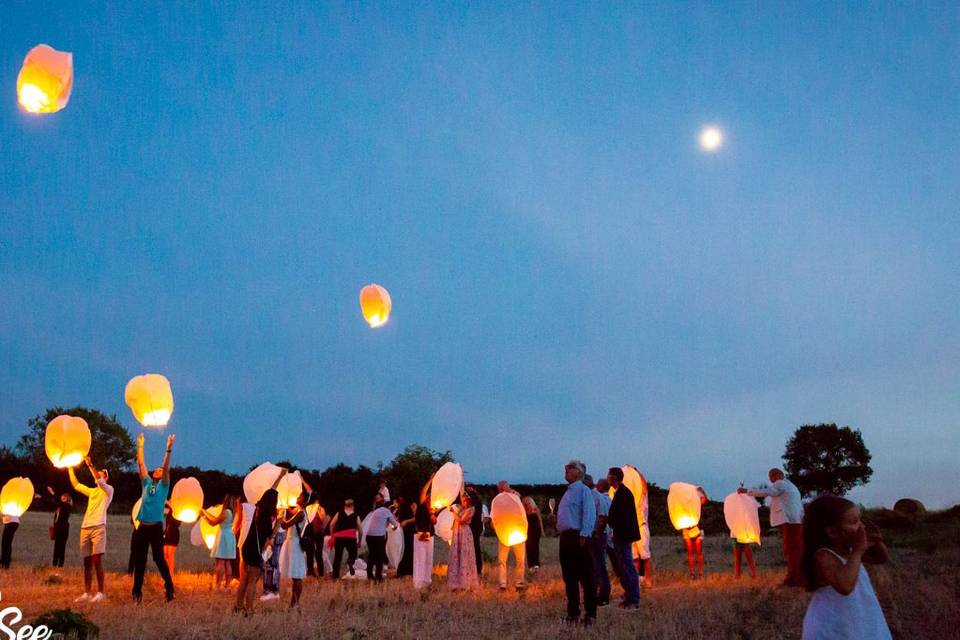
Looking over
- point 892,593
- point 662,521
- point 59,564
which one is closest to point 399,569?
point 59,564

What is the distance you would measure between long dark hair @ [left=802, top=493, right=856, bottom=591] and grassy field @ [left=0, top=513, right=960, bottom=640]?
4.68 metres

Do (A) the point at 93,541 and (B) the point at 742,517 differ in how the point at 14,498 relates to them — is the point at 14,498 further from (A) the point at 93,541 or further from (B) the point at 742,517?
(B) the point at 742,517

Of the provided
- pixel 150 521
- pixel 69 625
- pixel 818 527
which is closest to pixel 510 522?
pixel 150 521

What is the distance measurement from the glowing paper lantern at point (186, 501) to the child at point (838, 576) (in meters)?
12.9

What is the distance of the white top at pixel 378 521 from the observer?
593 inches

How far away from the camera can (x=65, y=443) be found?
11.8 m

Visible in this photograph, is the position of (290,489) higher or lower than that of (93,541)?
higher

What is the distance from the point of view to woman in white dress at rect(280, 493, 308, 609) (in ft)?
38.1

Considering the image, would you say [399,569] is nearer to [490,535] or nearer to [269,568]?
[269,568]

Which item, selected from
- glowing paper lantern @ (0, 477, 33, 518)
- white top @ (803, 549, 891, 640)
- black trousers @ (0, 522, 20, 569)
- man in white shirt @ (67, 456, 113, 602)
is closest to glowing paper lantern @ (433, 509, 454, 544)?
man in white shirt @ (67, 456, 113, 602)

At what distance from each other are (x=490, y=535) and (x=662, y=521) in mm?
9816

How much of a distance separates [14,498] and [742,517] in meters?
14.9

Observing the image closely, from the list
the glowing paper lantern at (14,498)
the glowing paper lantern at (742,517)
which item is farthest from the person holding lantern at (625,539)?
the glowing paper lantern at (14,498)

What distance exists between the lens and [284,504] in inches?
616
